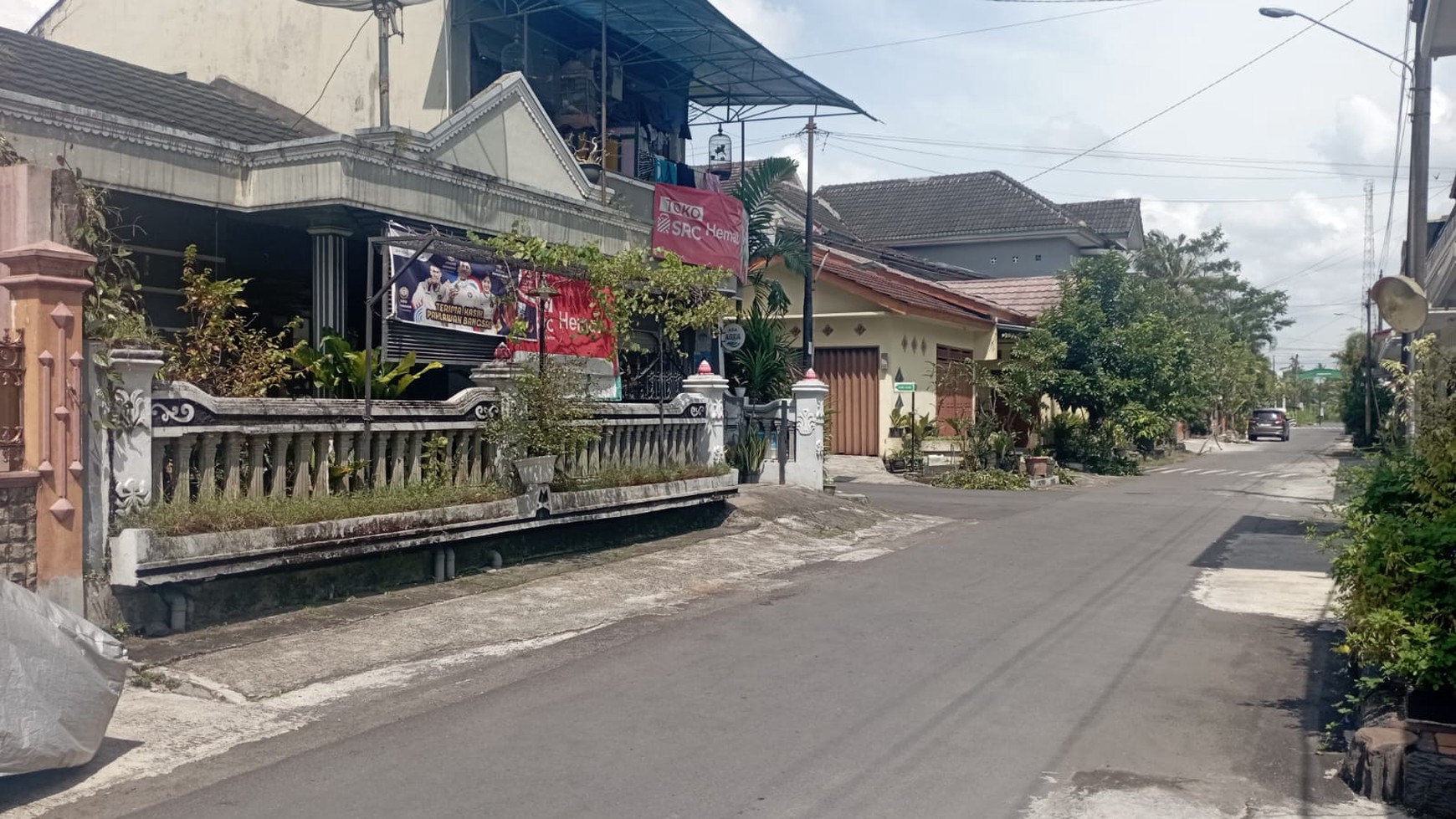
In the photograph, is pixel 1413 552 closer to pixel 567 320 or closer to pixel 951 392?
pixel 567 320

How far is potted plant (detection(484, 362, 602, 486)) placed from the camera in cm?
1108

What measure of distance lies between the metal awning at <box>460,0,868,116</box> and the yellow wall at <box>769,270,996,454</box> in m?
5.88

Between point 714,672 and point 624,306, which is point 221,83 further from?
point 714,672

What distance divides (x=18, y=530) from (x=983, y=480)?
18.5m

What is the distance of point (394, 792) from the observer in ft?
17.7

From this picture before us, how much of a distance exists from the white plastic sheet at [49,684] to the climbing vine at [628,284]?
265 inches

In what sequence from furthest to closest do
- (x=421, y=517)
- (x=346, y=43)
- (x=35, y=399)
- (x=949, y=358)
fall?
(x=949, y=358) < (x=346, y=43) < (x=421, y=517) < (x=35, y=399)

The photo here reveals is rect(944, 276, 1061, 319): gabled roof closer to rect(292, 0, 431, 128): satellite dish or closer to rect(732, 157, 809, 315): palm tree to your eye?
rect(732, 157, 809, 315): palm tree

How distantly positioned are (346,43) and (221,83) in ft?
7.33

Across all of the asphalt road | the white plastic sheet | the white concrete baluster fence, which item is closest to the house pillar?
the white concrete baluster fence

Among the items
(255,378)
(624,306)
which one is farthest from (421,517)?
(624,306)

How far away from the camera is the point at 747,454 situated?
693 inches

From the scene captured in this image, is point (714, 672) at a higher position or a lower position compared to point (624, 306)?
lower

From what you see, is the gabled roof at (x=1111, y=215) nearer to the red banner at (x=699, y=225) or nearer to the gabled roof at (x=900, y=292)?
the gabled roof at (x=900, y=292)
